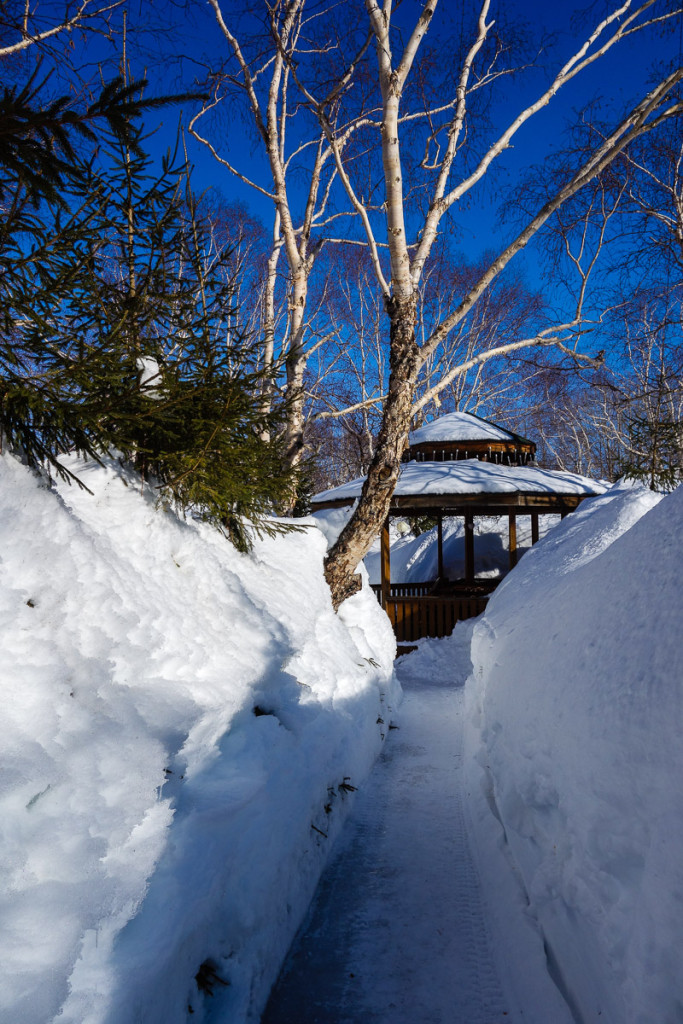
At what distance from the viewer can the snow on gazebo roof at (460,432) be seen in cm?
1252

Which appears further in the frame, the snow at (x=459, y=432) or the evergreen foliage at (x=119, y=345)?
the snow at (x=459, y=432)

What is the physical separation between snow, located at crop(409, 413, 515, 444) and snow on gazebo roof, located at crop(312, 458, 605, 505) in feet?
2.72

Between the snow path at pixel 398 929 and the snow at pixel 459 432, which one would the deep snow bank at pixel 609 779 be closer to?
the snow path at pixel 398 929

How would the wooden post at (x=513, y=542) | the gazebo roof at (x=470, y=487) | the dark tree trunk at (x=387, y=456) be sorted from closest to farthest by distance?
the dark tree trunk at (x=387, y=456) < the gazebo roof at (x=470, y=487) < the wooden post at (x=513, y=542)

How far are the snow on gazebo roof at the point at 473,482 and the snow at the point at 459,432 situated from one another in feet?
2.72

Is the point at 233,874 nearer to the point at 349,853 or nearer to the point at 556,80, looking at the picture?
the point at 349,853

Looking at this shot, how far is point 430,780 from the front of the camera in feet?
15.0

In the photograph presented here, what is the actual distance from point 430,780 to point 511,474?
7.61m

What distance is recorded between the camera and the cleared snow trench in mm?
2248

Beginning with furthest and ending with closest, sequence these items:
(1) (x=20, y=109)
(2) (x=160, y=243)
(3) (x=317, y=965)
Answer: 1. (2) (x=160, y=243)
2. (3) (x=317, y=965)
3. (1) (x=20, y=109)

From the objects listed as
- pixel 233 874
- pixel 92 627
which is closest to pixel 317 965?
pixel 233 874

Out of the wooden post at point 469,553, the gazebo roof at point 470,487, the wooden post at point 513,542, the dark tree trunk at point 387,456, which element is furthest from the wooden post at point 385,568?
the dark tree trunk at point 387,456

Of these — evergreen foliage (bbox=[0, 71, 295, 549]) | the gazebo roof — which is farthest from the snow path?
the gazebo roof

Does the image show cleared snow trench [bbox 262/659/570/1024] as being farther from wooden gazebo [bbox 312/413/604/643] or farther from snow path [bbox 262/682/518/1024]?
wooden gazebo [bbox 312/413/604/643]
